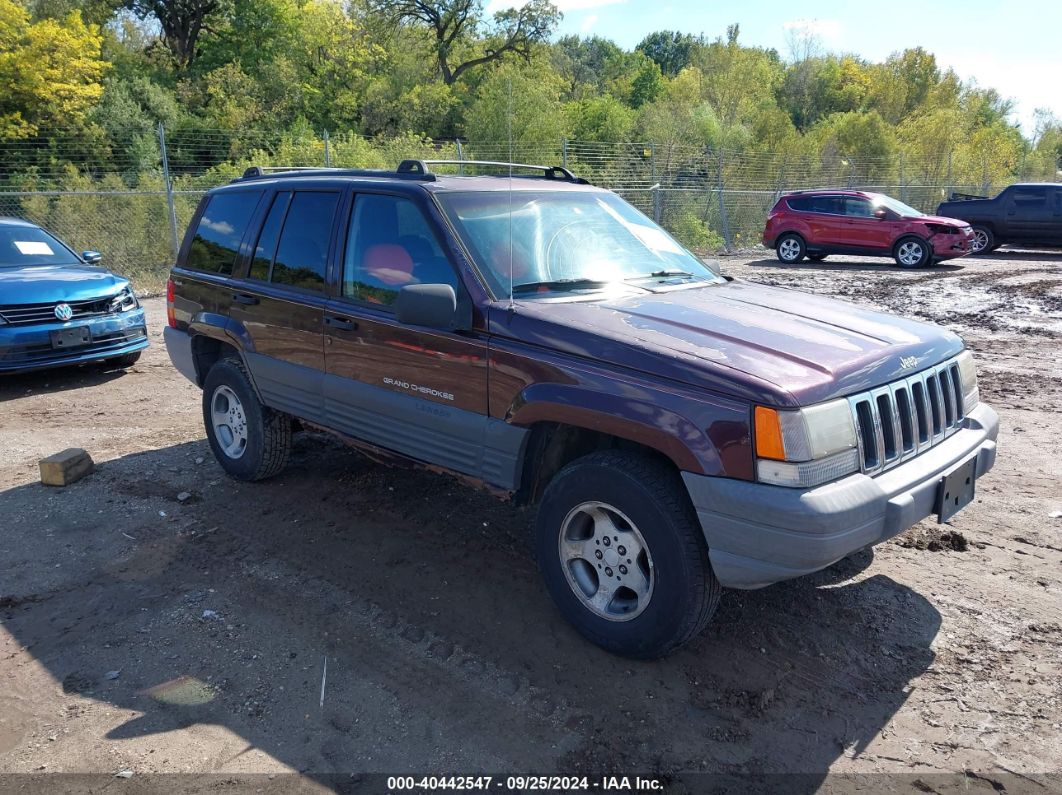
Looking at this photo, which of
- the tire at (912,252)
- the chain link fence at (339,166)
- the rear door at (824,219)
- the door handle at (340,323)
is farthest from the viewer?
the rear door at (824,219)

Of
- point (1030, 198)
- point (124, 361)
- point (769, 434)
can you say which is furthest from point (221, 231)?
point (1030, 198)

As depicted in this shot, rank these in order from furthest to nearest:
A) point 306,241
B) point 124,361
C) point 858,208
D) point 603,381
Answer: point 858,208
point 124,361
point 306,241
point 603,381

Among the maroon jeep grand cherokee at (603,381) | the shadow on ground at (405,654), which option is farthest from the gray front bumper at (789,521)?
the shadow on ground at (405,654)

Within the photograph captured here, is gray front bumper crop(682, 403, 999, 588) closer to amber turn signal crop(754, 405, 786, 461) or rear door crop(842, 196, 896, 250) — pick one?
amber turn signal crop(754, 405, 786, 461)

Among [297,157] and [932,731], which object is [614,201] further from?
[297,157]

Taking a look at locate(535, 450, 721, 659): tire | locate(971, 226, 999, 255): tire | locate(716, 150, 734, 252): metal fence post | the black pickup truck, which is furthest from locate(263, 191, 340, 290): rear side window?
locate(716, 150, 734, 252): metal fence post

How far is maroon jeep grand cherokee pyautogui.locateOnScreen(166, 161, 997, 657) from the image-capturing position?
3088mm

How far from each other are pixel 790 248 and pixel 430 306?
1757 cm

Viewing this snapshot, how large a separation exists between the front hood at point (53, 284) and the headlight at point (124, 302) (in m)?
0.06

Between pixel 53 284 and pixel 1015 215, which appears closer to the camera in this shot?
pixel 53 284

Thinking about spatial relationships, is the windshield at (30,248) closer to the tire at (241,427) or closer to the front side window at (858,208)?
the tire at (241,427)

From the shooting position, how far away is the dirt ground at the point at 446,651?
3.00m

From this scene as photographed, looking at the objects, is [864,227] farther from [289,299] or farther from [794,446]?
[794,446]

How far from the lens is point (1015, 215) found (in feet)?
64.2
